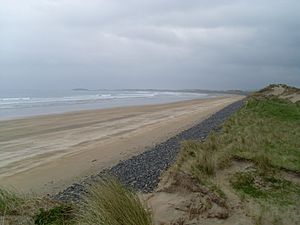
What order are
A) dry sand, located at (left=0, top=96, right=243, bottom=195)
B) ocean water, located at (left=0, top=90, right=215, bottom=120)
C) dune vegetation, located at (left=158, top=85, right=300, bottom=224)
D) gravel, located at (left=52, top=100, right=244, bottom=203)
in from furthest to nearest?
1. ocean water, located at (left=0, top=90, right=215, bottom=120)
2. dry sand, located at (left=0, top=96, right=243, bottom=195)
3. gravel, located at (left=52, top=100, right=244, bottom=203)
4. dune vegetation, located at (left=158, top=85, right=300, bottom=224)

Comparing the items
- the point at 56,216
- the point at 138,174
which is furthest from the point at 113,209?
the point at 138,174

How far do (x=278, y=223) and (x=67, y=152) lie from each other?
38.4ft

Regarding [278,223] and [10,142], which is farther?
[10,142]

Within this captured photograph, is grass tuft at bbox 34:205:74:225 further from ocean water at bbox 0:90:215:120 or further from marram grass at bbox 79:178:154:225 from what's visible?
ocean water at bbox 0:90:215:120

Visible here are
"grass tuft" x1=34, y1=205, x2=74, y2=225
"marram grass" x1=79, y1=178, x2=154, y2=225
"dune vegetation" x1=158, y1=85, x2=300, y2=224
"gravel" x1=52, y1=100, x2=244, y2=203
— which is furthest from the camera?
"gravel" x1=52, y1=100, x2=244, y2=203

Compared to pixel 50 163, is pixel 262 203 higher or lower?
higher

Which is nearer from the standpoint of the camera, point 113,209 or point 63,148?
point 113,209

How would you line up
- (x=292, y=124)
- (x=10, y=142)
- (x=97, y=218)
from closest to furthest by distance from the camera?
(x=97, y=218), (x=292, y=124), (x=10, y=142)

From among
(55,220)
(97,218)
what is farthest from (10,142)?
(97,218)

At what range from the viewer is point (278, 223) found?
5.81 meters

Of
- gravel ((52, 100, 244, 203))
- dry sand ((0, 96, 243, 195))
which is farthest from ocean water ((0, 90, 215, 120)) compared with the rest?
gravel ((52, 100, 244, 203))

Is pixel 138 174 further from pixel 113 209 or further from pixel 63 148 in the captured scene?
pixel 63 148

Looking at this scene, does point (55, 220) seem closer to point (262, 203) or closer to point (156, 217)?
point (156, 217)

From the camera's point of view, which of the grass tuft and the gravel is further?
the gravel
